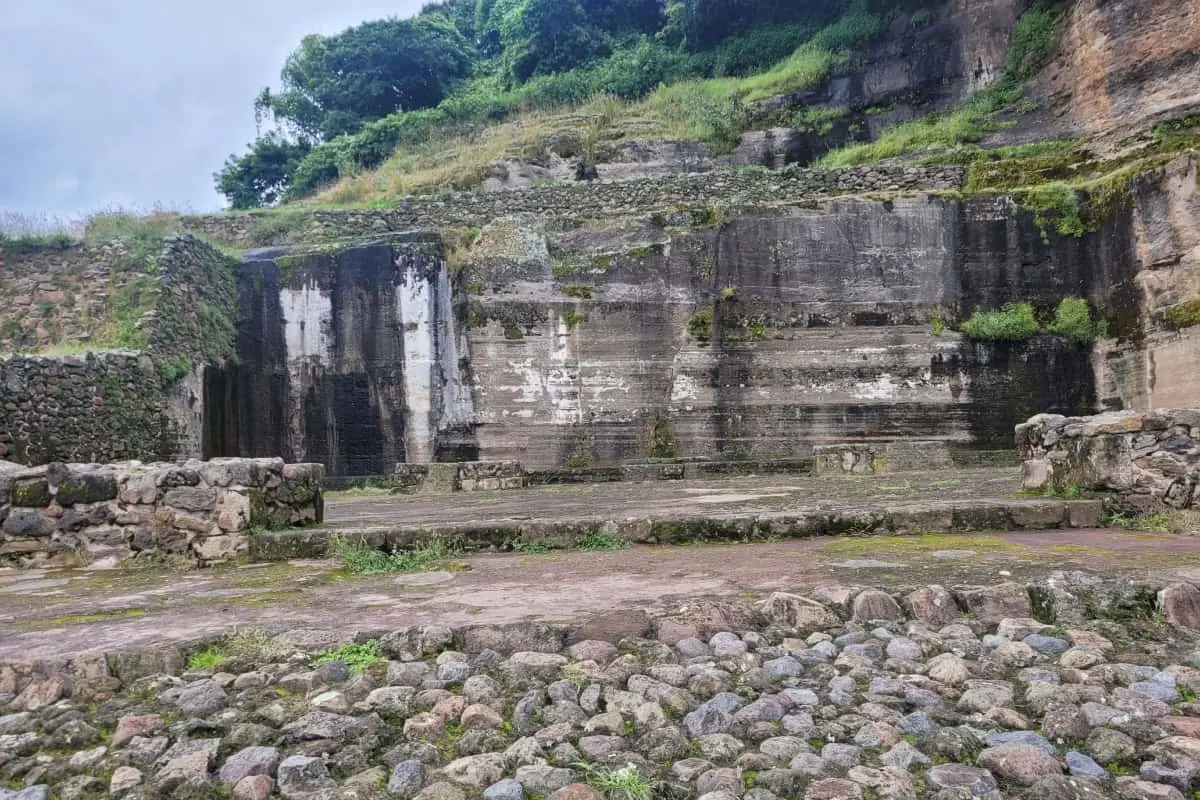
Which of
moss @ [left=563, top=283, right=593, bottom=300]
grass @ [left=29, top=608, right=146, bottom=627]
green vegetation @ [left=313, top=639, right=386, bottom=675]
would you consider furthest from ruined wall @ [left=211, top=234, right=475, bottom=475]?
green vegetation @ [left=313, top=639, right=386, bottom=675]

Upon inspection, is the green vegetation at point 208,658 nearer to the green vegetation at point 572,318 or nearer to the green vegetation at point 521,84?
the green vegetation at point 572,318

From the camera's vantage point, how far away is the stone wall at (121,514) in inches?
170

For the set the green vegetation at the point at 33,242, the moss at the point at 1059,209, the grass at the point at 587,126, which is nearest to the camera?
the moss at the point at 1059,209

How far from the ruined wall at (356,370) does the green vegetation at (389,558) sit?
354 inches

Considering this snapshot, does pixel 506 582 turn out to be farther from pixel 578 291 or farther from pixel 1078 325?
pixel 1078 325

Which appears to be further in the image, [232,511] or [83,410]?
[83,410]

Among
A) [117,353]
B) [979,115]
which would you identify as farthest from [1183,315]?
[117,353]

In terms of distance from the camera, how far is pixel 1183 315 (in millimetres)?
12070

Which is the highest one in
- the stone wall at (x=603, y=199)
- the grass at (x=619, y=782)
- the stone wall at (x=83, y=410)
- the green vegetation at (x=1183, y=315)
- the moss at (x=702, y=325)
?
the stone wall at (x=603, y=199)

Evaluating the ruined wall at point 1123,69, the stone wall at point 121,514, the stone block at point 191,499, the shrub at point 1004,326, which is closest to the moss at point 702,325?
the shrub at point 1004,326

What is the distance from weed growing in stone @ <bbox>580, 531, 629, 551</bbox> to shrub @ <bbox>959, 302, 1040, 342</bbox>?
11240mm

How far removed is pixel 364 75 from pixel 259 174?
5.88 m

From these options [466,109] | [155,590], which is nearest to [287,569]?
[155,590]

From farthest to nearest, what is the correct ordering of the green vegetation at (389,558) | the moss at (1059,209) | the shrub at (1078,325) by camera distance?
the moss at (1059,209) < the shrub at (1078,325) < the green vegetation at (389,558)
